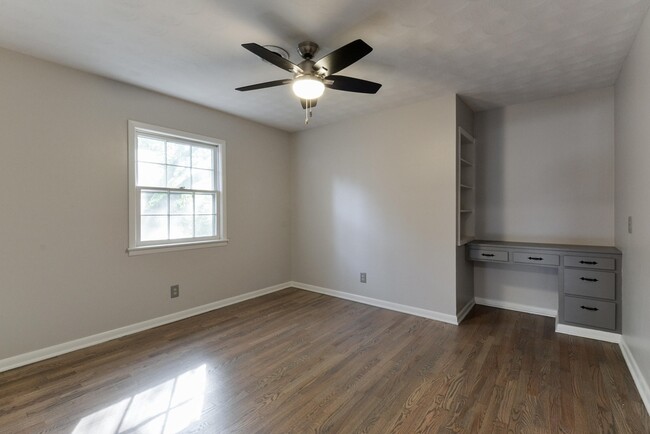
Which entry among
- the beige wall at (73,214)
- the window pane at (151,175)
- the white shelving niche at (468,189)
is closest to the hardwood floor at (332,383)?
the beige wall at (73,214)

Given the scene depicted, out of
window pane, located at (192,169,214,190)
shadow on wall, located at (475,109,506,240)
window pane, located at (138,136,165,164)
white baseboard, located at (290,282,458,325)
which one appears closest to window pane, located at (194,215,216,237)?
Answer: window pane, located at (192,169,214,190)

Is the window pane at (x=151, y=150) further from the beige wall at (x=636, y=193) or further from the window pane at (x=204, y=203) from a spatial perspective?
the beige wall at (x=636, y=193)

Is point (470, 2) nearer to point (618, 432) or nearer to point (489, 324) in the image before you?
point (618, 432)

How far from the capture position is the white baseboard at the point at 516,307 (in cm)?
347

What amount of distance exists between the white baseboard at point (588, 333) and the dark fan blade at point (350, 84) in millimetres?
2974

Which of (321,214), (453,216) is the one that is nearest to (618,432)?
(453,216)

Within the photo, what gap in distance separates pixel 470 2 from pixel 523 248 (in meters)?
2.49

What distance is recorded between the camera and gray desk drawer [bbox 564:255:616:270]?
276cm

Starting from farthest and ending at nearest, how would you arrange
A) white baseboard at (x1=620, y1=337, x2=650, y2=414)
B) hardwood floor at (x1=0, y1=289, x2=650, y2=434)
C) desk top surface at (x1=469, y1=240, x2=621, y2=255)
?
desk top surface at (x1=469, y1=240, x2=621, y2=255)
white baseboard at (x1=620, y1=337, x2=650, y2=414)
hardwood floor at (x1=0, y1=289, x2=650, y2=434)

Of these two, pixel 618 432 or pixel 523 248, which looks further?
pixel 523 248

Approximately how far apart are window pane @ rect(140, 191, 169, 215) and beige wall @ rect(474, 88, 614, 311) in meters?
3.89

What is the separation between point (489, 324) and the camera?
10.7ft

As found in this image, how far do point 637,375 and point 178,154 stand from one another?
4.60m

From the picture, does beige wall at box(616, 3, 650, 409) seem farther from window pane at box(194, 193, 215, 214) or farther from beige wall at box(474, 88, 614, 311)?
window pane at box(194, 193, 215, 214)
